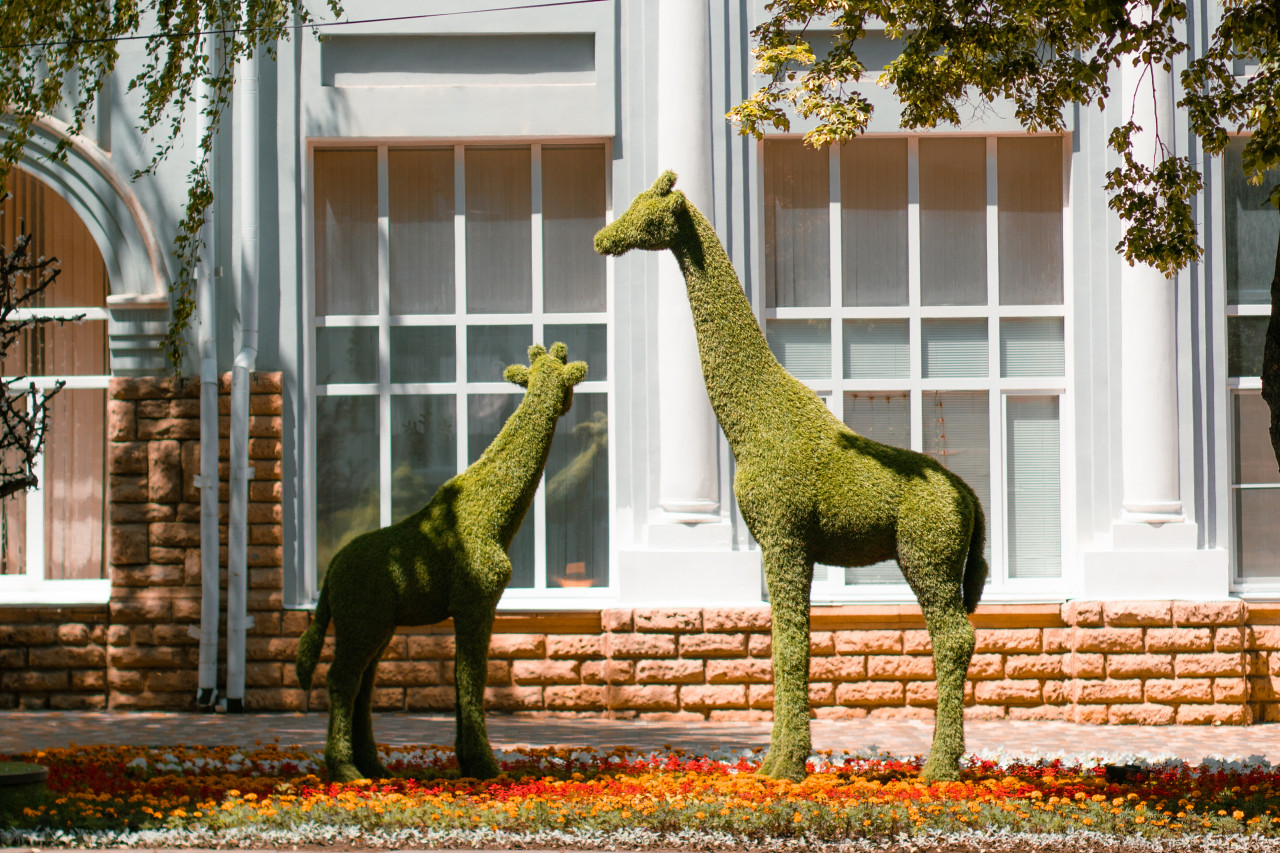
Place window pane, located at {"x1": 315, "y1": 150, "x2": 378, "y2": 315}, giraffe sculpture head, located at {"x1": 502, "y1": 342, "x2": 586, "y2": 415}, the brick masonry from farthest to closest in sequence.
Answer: window pane, located at {"x1": 315, "y1": 150, "x2": 378, "y2": 315}
the brick masonry
giraffe sculpture head, located at {"x1": 502, "y1": 342, "x2": 586, "y2": 415}

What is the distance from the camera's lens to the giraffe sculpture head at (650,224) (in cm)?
772

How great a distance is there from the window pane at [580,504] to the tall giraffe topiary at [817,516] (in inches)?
156

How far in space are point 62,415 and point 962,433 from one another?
771cm

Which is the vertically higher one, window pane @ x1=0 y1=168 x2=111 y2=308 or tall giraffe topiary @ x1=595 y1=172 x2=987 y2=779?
window pane @ x1=0 y1=168 x2=111 y2=308

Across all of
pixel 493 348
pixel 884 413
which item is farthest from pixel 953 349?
pixel 493 348

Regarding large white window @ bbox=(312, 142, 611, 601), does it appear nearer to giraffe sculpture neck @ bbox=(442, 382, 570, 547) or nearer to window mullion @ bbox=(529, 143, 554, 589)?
window mullion @ bbox=(529, 143, 554, 589)

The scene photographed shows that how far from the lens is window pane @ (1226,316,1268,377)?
11508 millimetres

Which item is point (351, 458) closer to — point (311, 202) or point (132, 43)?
point (311, 202)

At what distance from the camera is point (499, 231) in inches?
458

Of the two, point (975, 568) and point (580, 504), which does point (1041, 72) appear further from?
point (580, 504)

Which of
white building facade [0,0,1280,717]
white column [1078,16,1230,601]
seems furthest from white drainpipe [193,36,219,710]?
white column [1078,16,1230,601]

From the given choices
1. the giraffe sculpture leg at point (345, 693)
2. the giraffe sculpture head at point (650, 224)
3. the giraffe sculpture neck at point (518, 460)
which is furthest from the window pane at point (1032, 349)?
the giraffe sculpture leg at point (345, 693)

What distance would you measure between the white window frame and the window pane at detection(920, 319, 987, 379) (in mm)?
6937

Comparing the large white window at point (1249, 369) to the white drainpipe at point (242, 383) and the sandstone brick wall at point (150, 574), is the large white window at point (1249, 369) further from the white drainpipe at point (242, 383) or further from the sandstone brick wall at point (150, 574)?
the white drainpipe at point (242, 383)
